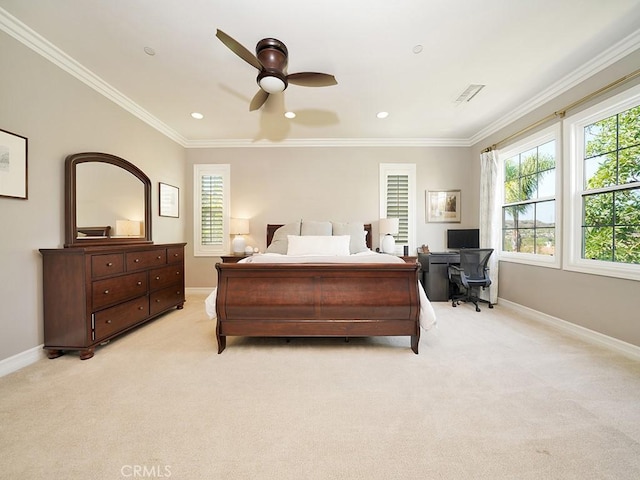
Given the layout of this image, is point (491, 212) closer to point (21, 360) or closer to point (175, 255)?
point (175, 255)

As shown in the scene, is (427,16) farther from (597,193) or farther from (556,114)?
(597,193)

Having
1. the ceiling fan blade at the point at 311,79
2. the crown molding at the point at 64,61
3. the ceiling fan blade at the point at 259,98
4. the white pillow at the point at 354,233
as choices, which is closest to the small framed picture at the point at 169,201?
the crown molding at the point at 64,61

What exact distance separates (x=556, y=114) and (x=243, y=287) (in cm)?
409

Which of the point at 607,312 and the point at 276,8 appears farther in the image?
the point at 607,312

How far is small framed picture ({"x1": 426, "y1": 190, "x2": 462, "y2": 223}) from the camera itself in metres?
4.85

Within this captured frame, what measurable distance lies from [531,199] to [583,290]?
54.7 inches

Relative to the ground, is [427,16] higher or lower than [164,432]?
higher

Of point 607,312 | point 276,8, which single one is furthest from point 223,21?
point 607,312

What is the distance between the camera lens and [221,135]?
4.56 m

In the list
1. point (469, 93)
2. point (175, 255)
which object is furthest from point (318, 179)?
point (175, 255)

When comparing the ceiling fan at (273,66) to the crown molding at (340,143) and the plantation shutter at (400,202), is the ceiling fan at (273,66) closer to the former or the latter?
the crown molding at (340,143)

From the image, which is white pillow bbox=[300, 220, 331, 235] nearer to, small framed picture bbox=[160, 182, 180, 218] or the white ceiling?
the white ceiling

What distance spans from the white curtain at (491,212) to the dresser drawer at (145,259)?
4.83 meters

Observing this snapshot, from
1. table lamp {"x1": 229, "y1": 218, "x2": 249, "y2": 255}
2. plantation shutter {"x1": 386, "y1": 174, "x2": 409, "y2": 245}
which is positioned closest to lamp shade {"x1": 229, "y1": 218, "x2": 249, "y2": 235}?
table lamp {"x1": 229, "y1": 218, "x2": 249, "y2": 255}
